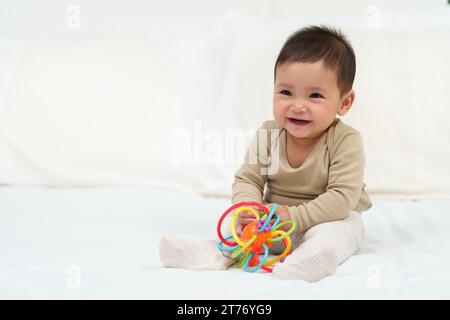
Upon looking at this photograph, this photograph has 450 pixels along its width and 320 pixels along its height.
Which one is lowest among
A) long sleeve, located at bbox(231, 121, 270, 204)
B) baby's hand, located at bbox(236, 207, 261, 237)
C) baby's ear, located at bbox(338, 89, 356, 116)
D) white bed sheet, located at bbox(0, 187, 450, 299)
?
white bed sheet, located at bbox(0, 187, 450, 299)

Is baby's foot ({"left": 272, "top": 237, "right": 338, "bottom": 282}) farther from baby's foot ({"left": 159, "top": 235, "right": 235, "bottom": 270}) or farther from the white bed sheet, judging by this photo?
baby's foot ({"left": 159, "top": 235, "right": 235, "bottom": 270})

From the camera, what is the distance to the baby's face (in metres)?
1.16

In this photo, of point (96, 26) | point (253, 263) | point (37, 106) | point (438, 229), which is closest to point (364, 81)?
point (438, 229)

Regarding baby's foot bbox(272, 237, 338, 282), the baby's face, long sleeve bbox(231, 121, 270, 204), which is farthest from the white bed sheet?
the baby's face

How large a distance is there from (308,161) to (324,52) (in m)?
0.22

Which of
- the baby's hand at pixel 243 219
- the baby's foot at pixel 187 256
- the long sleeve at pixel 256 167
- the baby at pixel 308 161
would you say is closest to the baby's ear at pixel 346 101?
the baby at pixel 308 161

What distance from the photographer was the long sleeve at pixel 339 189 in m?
1.16

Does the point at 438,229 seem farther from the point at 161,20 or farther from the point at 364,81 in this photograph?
the point at 161,20

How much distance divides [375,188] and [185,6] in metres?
1.18

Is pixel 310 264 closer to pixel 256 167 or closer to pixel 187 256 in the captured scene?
pixel 187 256

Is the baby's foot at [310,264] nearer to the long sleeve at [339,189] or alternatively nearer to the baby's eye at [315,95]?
the long sleeve at [339,189]

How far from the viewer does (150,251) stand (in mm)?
1183

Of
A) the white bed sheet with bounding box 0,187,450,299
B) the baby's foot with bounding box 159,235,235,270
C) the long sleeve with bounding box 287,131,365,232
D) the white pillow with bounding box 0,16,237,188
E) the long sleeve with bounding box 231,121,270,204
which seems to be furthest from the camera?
the white pillow with bounding box 0,16,237,188

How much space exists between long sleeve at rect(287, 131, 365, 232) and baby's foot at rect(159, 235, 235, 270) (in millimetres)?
185
